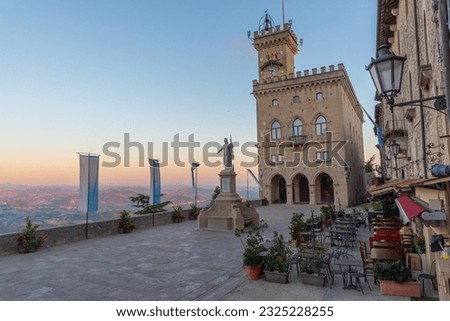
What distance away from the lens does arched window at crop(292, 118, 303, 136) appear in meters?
37.0

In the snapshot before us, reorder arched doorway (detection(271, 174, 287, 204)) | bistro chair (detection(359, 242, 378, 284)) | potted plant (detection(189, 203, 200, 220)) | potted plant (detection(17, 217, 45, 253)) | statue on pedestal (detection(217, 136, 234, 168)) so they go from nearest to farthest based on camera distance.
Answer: bistro chair (detection(359, 242, 378, 284)), potted plant (detection(17, 217, 45, 253)), statue on pedestal (detection(217, 136, 234, 168)), potted plant (detection(189, 203, 200, 220)), arched doorway (detection(271, 174, 287, 204))

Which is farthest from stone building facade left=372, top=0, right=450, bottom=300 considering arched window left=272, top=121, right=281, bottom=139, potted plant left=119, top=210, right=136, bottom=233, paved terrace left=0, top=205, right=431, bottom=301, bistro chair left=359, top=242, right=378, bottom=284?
arched window left=272, top=121, right=281, bottom=139

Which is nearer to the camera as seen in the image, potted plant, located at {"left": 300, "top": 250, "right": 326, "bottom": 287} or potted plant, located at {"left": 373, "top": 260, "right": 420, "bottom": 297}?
potted plant, located at {"left": 373, "top": 260, "right": 420, "bottom": 297}

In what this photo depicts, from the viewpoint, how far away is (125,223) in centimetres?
1664

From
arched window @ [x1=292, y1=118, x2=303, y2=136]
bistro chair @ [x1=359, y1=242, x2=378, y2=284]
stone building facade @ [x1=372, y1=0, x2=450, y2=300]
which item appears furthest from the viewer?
arched window @ [x1=292, y1=118, x2=303, y2=136]

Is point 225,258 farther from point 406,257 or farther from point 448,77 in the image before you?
point 448,77

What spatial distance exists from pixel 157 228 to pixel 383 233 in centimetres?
1287

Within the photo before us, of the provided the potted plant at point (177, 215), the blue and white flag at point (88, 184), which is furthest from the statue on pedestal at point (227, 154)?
the blue and white flag at point (88, 184)

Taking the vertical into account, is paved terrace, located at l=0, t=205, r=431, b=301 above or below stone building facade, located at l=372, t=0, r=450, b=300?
below

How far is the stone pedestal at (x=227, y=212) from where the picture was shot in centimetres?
1697

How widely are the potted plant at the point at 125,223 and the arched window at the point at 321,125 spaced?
26.2m

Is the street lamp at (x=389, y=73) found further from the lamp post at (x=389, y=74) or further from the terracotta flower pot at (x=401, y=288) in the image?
the terracotta flower pot at (x=401, y=288)

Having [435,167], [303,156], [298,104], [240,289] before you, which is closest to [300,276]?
[240,289]

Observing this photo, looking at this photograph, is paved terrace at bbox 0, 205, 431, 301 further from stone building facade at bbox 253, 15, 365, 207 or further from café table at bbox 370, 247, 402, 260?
stone building facade at bbox 253, 15, 365, 207
